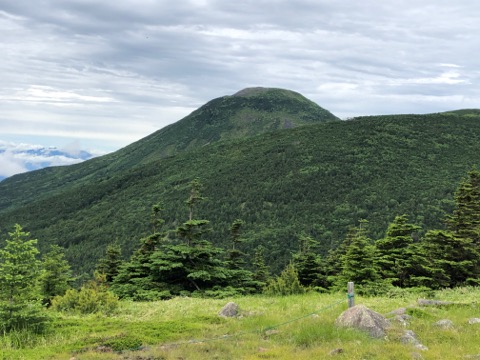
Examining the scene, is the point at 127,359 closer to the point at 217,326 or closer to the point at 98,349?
the point at 98,349

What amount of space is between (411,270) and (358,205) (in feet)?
415

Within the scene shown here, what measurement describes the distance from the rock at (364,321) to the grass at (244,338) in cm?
27

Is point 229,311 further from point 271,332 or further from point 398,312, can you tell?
point 398,312

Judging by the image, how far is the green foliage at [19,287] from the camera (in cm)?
1217

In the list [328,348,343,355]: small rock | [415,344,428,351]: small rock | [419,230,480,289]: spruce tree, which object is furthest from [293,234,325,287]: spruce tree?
[328,348,343,355]: small rock

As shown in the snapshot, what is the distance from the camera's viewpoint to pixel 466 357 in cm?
916

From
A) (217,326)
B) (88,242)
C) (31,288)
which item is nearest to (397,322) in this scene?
(217,326)

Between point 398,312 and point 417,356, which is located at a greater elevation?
point 417,356

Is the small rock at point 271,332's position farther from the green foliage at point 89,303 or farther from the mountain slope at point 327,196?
the mountain slope at point 327,196

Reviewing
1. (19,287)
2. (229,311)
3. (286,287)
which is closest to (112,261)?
(286,287)

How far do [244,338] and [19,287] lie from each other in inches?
293

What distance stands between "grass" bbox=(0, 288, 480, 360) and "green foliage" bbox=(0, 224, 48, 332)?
0.64 m

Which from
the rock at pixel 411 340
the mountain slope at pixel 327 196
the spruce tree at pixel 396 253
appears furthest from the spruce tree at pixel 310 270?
the mountain slope at pixel 327 196

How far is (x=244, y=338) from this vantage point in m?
11.7
